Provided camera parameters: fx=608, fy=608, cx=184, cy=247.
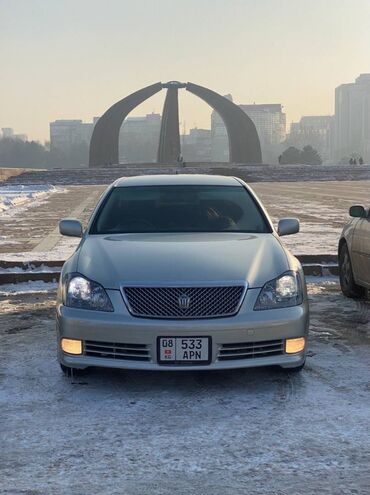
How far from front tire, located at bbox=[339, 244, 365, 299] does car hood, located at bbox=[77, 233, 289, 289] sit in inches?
97.1

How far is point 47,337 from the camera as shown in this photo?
5.48 m

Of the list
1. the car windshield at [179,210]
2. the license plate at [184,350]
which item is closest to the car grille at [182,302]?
the license plate at [184,350]

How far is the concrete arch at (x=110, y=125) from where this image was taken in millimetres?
85875

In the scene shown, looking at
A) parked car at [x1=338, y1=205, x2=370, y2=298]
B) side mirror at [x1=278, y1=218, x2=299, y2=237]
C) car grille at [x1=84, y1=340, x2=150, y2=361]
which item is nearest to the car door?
parked car at [x1=338, y1=205, x2=370, y2=298]

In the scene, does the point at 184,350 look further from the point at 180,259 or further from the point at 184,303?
the point at 180,259

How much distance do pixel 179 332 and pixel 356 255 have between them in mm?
3547

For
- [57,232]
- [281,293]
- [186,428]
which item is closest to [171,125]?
[57,232]

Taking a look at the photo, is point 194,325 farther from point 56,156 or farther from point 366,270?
point 56,156

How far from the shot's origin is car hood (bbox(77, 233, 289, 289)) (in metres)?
4.01

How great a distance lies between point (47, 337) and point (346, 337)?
105 inches

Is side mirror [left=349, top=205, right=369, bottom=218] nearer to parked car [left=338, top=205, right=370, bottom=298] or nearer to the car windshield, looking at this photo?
parked car [left=338, top=205, right=370, bottom=298]

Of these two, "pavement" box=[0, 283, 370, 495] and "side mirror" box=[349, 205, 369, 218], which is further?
"side mirror" box=[349, 205, 369, 218]

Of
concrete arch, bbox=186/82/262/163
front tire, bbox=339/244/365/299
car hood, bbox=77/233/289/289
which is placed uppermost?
concrete arch, bbox=186/82/262/163

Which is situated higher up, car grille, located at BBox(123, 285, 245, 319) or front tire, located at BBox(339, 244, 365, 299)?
car grille, located at BBox(123, 285, 245, 319)
